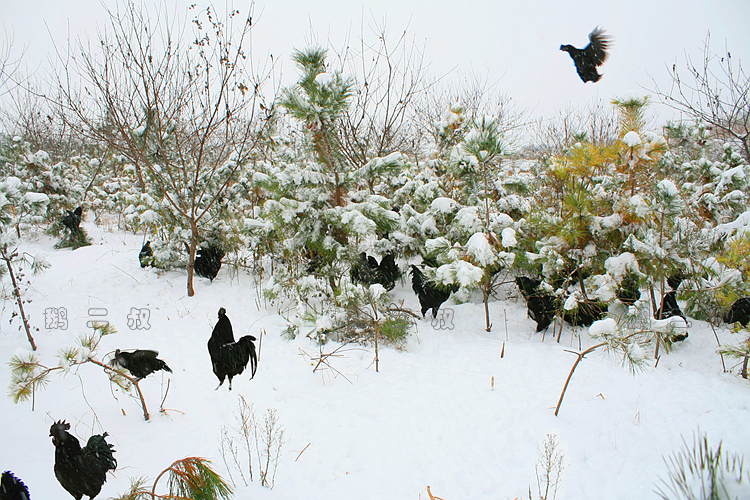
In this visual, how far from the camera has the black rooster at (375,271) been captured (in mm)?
4781

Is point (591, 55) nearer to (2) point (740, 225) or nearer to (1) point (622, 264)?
(1) point (622, 264)

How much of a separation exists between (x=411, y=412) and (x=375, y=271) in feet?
7.24

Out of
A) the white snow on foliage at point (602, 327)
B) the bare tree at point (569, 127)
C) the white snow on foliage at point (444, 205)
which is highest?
the bare tree at point (569, 127)

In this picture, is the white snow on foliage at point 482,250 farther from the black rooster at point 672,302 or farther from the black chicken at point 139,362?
the black chicken at point 139,362

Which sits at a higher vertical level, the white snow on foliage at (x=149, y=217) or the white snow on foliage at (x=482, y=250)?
the white snow on foliage at (x=149, y=217)

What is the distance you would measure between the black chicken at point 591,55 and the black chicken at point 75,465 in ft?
9.68

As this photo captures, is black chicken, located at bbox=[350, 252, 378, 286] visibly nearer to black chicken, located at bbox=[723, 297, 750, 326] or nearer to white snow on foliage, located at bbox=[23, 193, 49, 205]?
white snow on foliage, located at bbox=[23, 193, 49, 205]

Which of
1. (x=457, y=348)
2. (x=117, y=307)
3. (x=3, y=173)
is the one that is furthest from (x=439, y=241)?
(x=3, y=173)

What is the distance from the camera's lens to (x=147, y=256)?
19.6 feet

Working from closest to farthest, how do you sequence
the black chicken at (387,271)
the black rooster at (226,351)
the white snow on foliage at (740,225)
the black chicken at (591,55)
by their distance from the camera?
the black rooster at (226,351) → the black chicken at (591,55) → the white snow on foliage at (740,225) → the black chicken at (387,271)

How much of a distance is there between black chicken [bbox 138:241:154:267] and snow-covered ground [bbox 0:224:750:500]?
4.70 feet

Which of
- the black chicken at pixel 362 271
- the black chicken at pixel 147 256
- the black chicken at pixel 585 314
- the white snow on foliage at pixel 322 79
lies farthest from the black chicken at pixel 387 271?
the black chicken at pixel 147 256

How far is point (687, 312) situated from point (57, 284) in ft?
26.8

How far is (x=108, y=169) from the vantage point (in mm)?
13250
